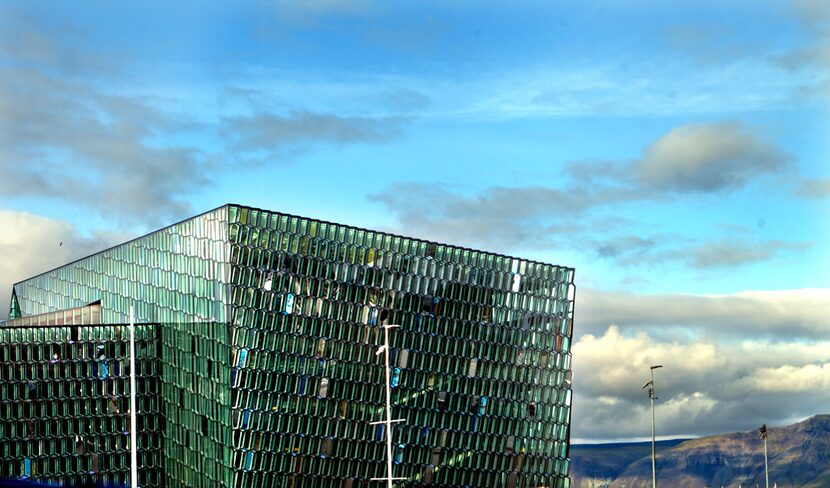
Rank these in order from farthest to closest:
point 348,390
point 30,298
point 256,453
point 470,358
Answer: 1. point 30,298
2. point 470,358
3. point 348,390
4. point 256,453

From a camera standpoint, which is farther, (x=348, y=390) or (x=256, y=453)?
(x=348, y=390)

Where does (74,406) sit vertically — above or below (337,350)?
below

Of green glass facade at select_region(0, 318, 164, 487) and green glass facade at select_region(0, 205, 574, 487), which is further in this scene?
green glass facade at select_region(0, 318, 164, 487)

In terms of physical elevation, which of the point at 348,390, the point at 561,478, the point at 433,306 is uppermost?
the point at 433,306

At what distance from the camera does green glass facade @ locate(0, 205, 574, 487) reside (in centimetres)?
10006

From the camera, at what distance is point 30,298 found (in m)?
138

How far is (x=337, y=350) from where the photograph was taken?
346 ft

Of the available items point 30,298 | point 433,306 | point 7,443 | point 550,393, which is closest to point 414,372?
point 433,306

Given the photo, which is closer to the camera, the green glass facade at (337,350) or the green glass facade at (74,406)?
the green glass facade at (337,350)

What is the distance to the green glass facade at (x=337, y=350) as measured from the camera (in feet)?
328

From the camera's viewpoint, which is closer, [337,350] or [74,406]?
[74,406]

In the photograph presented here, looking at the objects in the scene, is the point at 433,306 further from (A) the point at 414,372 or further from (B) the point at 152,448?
(B) the point at 152,448

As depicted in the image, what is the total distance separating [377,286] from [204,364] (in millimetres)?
16315

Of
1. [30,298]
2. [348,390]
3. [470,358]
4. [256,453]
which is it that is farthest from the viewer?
[30,298]
